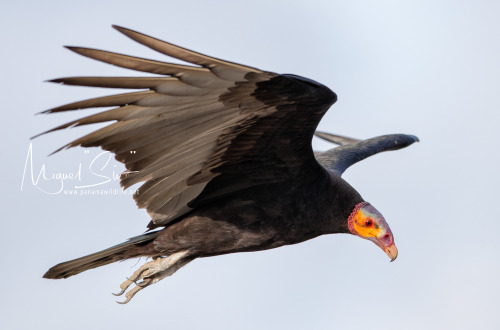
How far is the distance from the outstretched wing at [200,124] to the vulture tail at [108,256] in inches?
15.1

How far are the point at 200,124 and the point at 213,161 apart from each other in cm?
59

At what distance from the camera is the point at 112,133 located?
6488 mm

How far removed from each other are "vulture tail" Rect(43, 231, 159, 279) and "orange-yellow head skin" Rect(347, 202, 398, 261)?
5.46ft

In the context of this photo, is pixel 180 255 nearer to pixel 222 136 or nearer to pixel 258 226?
pixel 258 226

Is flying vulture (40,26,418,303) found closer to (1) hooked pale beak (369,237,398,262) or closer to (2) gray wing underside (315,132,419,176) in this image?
(1) hooked pale beak (369,237,398,262)

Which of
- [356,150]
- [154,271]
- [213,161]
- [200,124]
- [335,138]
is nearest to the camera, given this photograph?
[200,124]

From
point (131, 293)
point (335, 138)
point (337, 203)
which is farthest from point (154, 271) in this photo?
point (335, 138)

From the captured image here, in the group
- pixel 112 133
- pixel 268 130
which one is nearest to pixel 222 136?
pixel 268 130

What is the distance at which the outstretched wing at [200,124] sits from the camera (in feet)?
19.7

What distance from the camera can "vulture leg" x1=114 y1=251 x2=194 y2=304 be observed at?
7691 millimetres

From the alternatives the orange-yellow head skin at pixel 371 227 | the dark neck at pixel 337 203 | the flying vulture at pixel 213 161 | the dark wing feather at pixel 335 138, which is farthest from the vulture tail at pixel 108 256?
the dark wing feather at pixel 335 138

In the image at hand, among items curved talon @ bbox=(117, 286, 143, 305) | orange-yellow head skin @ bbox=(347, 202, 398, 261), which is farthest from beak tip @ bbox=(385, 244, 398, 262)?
curved talon @ bbox=(117, 286, 143, 305)

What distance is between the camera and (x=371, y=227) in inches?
314

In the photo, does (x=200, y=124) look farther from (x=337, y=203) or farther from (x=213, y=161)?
(x=337, y=203)
